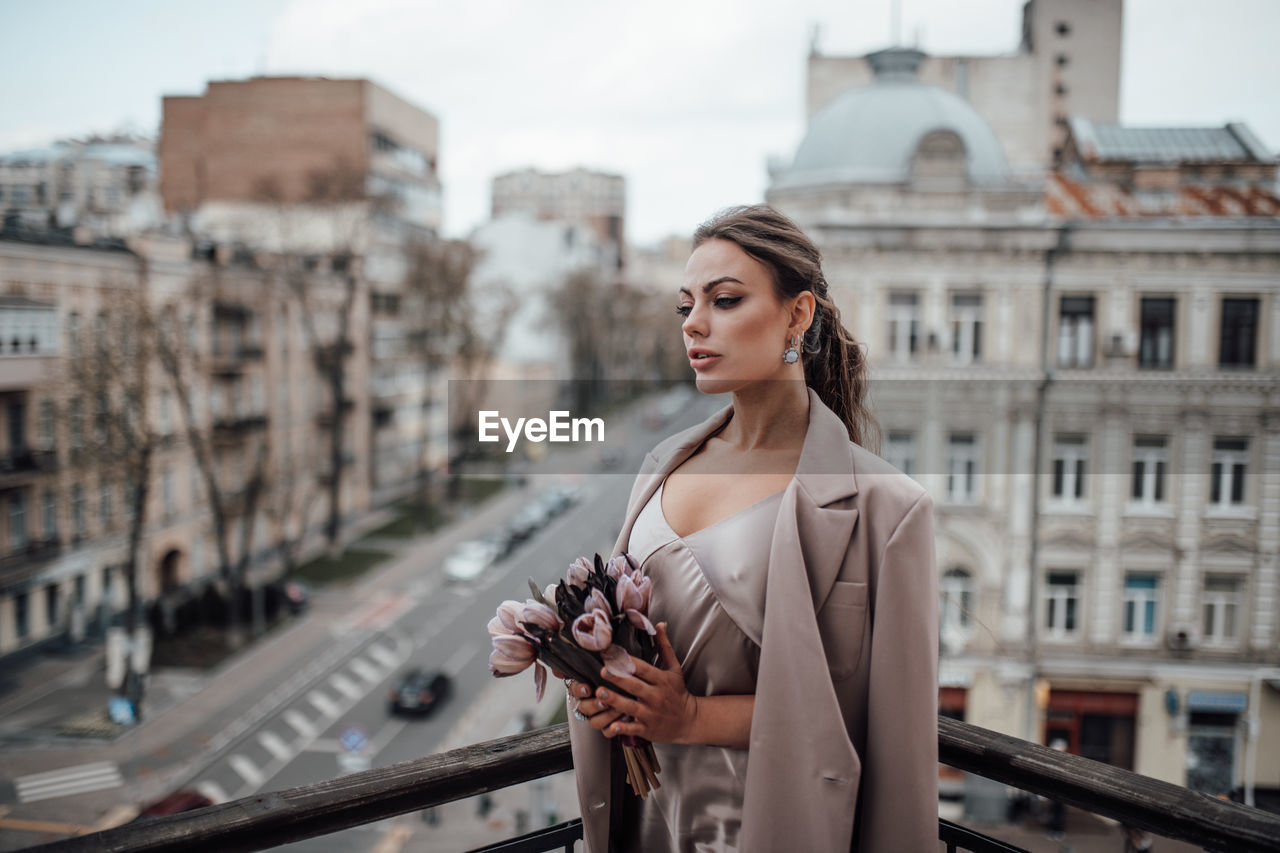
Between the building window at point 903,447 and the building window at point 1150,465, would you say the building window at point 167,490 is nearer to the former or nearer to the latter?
the building window at point 903,447

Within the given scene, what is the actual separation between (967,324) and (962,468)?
1.47 metres

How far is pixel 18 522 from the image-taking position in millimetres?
10258

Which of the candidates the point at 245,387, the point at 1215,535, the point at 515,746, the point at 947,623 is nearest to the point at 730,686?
the point at 515,746

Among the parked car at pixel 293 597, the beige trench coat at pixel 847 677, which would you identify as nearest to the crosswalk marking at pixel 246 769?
the parked car at pixel 293 597

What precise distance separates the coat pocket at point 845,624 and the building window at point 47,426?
36.9 feet

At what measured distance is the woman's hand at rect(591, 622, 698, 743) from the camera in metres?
1.19

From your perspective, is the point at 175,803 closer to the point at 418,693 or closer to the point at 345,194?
the point at 418,693

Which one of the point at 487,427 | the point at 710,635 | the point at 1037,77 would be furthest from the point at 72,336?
the point at 1037,77

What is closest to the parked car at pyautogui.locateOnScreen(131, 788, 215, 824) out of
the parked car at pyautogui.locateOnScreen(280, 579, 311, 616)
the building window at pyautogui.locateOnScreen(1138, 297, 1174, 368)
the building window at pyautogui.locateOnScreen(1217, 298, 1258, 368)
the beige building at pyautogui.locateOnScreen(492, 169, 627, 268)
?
the parked car at pyautogui.locateOnScreen(280, 579, 311, 616)

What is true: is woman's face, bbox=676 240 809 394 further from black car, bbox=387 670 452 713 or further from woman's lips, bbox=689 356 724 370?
black car, bbox=387 670 452 713

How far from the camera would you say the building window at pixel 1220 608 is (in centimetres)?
968

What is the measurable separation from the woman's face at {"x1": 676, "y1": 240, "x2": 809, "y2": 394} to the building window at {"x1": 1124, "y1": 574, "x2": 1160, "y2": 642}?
9.80 metres

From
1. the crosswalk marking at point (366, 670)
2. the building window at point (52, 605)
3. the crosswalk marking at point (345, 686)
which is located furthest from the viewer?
the crosswalk marking at point (366, 670)

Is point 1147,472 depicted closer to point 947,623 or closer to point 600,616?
point 947,623
